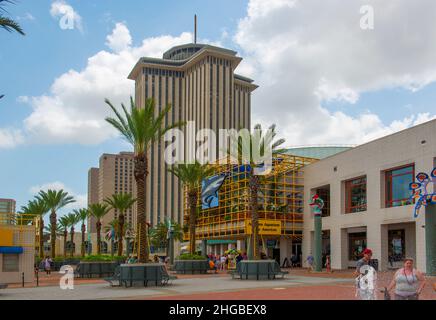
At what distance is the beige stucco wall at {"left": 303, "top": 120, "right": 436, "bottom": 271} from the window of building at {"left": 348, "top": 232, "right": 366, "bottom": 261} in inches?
39.8

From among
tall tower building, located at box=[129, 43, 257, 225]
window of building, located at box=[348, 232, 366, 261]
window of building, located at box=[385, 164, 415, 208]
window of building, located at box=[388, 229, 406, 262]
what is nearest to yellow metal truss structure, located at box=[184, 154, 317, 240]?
window of building, located at box=[348, 232, 366, 261]

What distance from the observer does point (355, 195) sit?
42.6 m

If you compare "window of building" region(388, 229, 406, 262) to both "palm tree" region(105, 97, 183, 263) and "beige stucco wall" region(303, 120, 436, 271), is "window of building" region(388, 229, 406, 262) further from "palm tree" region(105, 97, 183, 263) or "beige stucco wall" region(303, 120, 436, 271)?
"palm tree" region(105, 97, 183, 263)

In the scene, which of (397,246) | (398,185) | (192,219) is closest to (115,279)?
(192,219)

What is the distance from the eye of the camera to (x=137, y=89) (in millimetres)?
171125

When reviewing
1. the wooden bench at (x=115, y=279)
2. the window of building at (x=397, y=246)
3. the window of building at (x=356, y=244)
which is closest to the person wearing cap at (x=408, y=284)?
the wooden bench at (x=115, y=279)

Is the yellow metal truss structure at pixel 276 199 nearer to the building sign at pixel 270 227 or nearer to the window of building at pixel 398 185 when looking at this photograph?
the building sign at pixel 270 227

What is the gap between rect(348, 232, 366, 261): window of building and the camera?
43.7 meters

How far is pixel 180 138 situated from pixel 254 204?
10974cm

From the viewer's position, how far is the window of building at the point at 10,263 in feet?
107

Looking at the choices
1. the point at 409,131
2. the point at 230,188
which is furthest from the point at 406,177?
the point at 230,188

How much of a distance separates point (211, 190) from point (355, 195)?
1831 centimetres

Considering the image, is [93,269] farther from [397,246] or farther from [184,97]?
[184,97]
